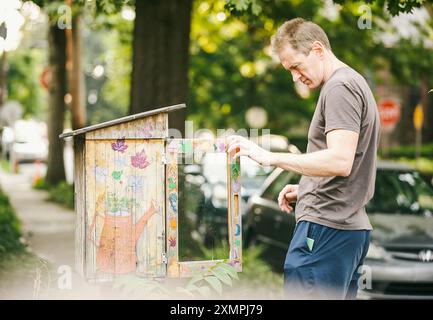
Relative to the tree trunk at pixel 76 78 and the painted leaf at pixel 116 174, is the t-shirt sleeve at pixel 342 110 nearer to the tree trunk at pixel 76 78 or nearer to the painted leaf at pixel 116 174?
the painted leaf at pixel 116 174

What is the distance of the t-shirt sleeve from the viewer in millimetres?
3357

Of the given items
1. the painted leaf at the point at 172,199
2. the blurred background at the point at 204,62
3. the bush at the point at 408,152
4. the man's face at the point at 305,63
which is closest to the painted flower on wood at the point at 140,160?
the painted leaf at the point at 172,199

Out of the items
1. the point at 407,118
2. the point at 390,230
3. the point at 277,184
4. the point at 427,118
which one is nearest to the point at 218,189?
the point at 277,184

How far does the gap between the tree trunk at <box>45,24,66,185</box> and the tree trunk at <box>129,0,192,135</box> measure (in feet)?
43.2

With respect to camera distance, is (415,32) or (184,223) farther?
(415,32)

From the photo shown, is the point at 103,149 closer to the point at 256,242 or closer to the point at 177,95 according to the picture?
the point at 177,95

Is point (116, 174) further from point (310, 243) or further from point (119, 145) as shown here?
point (310, 243)

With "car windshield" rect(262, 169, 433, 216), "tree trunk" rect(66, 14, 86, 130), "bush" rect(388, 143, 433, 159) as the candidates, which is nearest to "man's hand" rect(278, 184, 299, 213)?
"car windshield" rect(262, 169, 433, 216)

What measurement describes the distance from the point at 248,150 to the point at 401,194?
5.19 m

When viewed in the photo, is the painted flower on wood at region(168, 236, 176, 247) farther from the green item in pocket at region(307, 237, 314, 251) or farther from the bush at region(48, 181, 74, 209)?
the bush at region(48, 181, 74, 209)

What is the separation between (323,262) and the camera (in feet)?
11.6
